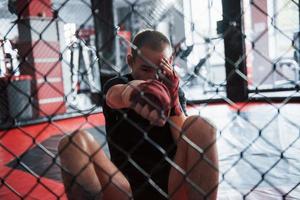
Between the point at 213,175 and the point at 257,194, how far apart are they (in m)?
0.41

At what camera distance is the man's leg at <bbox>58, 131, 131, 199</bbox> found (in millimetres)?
889

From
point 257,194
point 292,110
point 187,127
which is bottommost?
point 292,110

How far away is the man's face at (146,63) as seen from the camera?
90 centimetres

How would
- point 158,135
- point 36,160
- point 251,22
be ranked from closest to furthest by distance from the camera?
point 158,135
point 36,160
point 251,22

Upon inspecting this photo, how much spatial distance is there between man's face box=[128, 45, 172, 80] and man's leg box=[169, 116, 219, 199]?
0.17m

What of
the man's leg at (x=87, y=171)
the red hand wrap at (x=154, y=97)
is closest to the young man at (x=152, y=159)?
the man's leg at (x=87, y=171)

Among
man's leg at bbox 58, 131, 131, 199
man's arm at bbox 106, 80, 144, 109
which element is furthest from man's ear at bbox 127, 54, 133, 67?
man's leg at bbox 58, 131, 131, 199

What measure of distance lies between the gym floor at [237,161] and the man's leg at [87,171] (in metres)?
0.04

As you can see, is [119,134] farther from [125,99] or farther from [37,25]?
[37,25]

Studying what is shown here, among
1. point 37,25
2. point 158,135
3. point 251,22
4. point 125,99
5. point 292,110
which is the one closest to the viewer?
point 125,99

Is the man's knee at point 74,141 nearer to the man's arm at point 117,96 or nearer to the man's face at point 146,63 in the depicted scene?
the man's arm at point 117,96

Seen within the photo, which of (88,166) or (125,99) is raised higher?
(125,99)

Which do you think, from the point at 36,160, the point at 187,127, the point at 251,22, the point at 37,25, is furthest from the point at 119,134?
the point at 251,22

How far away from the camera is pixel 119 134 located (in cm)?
106
